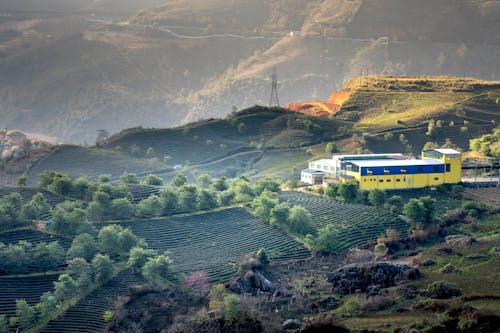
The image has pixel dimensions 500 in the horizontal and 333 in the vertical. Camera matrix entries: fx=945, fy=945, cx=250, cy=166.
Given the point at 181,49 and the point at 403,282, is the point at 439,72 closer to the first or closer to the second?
the point at 181,49

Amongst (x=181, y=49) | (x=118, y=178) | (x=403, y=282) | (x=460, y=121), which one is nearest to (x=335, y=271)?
(x=403, y=282)

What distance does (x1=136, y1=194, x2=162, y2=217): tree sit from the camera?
56800mm

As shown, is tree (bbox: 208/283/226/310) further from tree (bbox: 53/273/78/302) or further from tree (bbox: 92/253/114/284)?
tree (bbox: 53/273/78/302)

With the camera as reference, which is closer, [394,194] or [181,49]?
[394,194]

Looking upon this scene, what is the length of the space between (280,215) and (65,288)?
50.5 ft

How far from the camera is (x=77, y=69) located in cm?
13862

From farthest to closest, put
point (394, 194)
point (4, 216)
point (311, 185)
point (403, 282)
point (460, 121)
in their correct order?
point (460, 121) < point (311, 185) < point (394, 194) < point (4, 216) < point (403, 282)

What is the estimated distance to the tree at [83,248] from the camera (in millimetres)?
48688

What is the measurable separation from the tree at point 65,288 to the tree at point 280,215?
14.5m

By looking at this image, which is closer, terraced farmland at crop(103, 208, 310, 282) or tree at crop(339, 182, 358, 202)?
terraced farmland at crop(103, 208, 310, 282)

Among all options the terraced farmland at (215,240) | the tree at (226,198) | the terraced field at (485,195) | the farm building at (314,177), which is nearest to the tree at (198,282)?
the terraced farmland at (215,240)

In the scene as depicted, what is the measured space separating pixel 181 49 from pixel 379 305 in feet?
361

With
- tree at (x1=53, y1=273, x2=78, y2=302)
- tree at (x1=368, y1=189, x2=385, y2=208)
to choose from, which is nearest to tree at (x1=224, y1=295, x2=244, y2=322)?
tree at (x1=53, y1=273, x2=78, y2=302)

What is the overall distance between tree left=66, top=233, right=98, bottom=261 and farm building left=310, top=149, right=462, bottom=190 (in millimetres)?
19811
